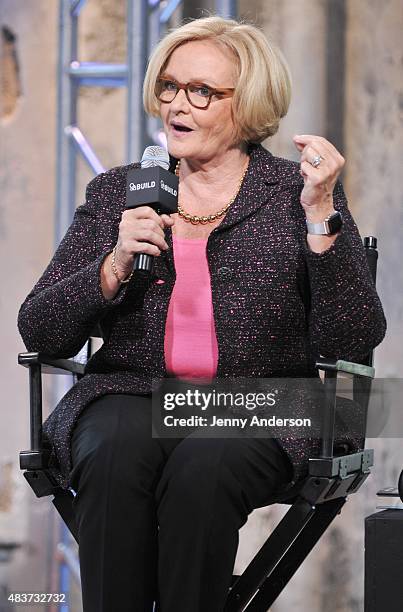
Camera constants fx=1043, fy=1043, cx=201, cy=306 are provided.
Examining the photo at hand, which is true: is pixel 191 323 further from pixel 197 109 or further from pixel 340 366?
pixel 197 109

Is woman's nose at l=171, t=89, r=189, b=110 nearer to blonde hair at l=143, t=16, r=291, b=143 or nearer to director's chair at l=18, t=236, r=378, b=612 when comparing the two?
blonde hair at l=143, t=16, r=291, b=143

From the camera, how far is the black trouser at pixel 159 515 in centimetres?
172

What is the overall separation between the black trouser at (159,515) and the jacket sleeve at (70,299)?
0.25 metres

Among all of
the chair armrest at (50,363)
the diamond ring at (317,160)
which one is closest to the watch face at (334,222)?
the diamond ring at (317,160)

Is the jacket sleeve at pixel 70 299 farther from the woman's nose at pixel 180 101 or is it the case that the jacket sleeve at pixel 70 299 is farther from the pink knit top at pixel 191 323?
the woman's nose at pixel 180 101

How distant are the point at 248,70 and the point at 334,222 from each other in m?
0.44

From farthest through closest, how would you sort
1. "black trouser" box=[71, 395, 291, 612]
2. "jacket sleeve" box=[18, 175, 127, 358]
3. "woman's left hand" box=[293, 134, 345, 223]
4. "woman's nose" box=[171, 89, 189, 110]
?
"woman's nose" box=[171, 89, 189, 110] → "jacket sleeve" box=[18, 175, 127, 358] → "woman's left hand" box=[293, 134, 345, 223] → "black trouser" box=[71, 395, 291, 612]

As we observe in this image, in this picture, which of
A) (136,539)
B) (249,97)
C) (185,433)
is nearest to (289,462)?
(185,433)

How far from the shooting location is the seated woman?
5.73ft

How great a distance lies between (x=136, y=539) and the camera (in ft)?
5.76

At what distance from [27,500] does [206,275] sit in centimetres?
133

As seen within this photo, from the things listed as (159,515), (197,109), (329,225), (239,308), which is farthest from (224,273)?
(159,515)

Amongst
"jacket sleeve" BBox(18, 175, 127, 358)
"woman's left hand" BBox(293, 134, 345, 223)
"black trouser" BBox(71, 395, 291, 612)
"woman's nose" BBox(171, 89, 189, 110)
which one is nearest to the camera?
"black trouser" BBox(71, 395, 291, 612)

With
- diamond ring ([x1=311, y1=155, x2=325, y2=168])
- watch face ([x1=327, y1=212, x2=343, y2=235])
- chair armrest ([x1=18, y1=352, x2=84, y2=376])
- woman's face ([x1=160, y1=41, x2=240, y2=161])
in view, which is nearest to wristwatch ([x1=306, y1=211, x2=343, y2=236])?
watch face ([x1=327, y1=212, x2=343, y2=235])
